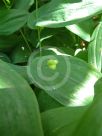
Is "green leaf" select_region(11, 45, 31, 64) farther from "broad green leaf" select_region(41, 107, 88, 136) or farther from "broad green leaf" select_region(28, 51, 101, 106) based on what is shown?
"broad green leaf" select_region(41, 107, 88, 136)

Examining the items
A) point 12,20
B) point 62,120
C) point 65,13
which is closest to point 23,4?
point 12,20

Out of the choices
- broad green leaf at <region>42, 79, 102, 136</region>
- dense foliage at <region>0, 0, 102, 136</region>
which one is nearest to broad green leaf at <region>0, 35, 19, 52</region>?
dense foliage at <region>0, 0, 102, 136</region>

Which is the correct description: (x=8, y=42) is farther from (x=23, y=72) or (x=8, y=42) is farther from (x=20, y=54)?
(x=23, y=72)

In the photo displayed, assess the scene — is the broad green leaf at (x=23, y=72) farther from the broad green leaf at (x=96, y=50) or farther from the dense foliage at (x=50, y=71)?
the broad green leaf at (x=96, y=50)

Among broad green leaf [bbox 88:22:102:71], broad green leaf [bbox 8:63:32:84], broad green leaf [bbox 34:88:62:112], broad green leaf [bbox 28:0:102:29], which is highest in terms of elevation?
broad green leaf [bbox 28:0:102:29]

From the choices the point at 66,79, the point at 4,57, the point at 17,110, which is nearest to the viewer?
the point at 17,110

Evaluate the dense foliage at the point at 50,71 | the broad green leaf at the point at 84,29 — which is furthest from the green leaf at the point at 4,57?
the broad green leaf at the point at 84,29
